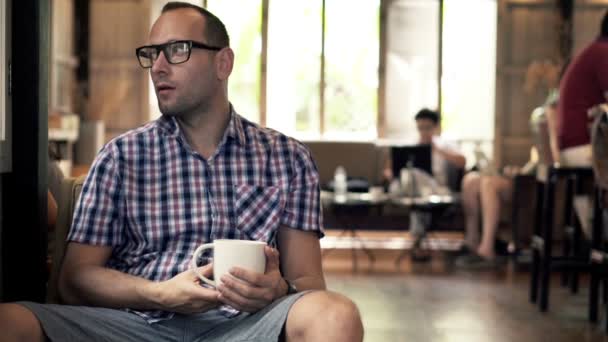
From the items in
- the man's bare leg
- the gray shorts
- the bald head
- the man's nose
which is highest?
the bald head

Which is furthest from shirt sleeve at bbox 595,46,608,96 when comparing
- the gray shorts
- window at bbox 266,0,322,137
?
window at bbox 266,0,322,137

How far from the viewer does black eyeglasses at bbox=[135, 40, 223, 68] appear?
6.66 feet

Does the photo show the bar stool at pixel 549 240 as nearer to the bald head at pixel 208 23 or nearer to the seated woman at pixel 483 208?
the seated woman at pixel 483 208

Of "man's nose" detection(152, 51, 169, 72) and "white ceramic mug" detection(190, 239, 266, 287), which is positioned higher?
"man's nose" detection(152, 51, 169, 72)

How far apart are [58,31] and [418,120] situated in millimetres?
3629

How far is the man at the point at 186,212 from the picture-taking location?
1.84 metres

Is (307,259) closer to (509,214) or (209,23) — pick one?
(209,23)

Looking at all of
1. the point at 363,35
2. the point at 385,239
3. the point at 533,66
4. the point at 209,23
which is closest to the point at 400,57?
the point at 363,35

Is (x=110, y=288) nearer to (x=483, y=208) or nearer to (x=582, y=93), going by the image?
(x=582, y=93)

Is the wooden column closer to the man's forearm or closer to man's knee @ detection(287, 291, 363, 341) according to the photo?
the man's forearm

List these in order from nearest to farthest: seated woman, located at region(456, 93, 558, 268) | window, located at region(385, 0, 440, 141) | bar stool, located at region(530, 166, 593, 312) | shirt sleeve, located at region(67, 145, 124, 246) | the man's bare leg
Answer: shirt sleeve, located at region(67, 145, 124, 246), bar stool, located at region(530, 166, 593, 312), seated woman, located at region(456, 93, 558, 268), the man's bare leg, window, located at region(385, 0, 440, 141)

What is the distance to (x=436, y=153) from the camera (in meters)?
8.35

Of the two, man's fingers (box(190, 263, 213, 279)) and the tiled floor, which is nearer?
man's fingers (box(190, 263, 213, 279))

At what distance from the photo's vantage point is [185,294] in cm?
181
